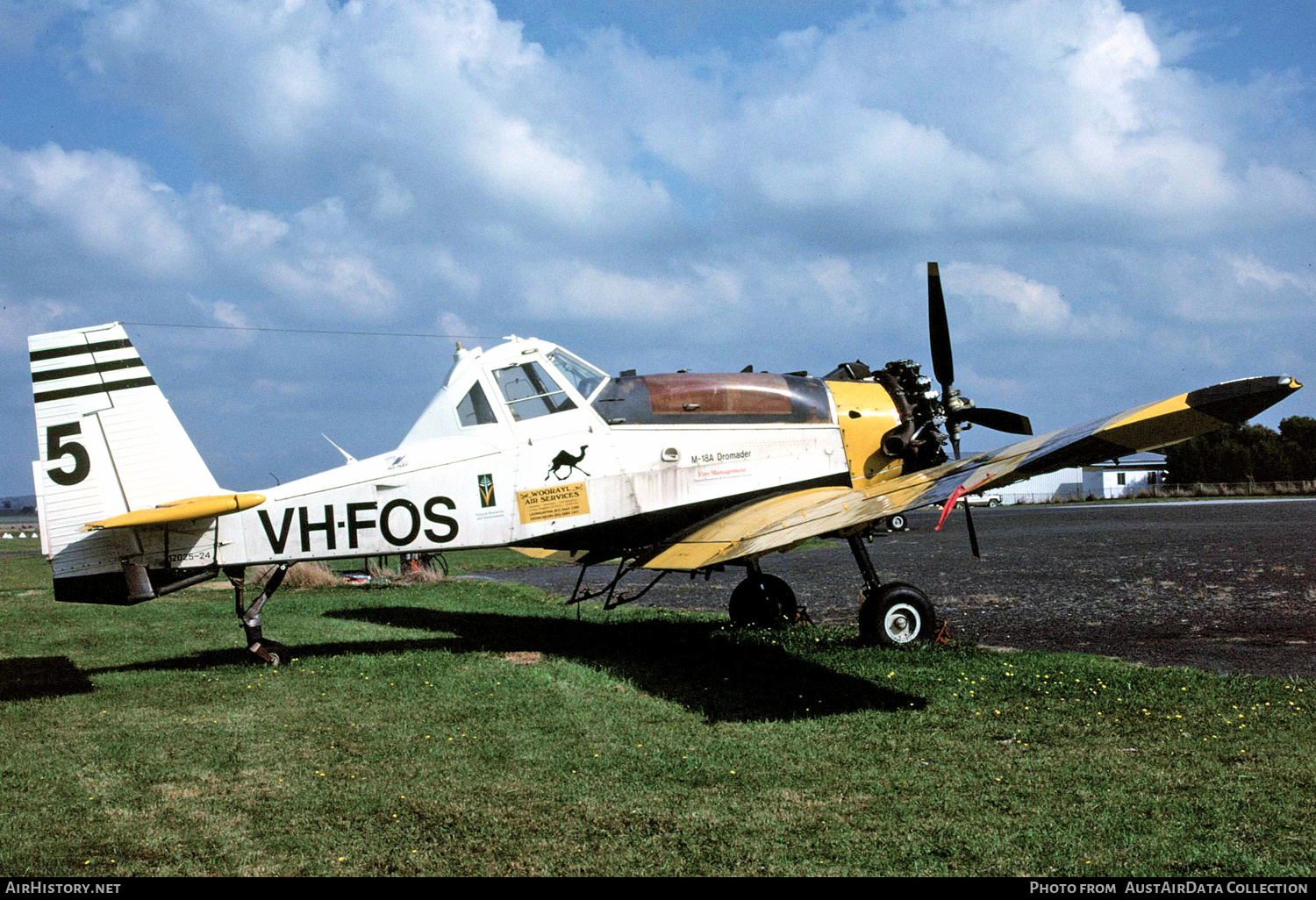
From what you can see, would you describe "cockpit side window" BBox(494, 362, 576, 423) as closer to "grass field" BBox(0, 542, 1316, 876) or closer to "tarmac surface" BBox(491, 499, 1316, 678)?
"grass field" BBox(0, 542, 1316, 876)

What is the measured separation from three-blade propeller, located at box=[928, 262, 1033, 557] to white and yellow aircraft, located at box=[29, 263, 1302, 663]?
3cm

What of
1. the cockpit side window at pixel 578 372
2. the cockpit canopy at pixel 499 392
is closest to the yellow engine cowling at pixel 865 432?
the cockpit side window at pixel 578 372

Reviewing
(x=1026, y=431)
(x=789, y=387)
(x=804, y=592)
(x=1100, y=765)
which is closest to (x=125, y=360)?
(x=789, y=387)

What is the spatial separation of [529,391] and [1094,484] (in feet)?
329

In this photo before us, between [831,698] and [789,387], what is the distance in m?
4.99

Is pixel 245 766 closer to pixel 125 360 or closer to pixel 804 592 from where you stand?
pixel 125 360

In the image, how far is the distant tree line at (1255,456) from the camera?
80.9m

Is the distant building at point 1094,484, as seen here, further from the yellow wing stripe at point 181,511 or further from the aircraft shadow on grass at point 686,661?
the yellow wing stripe at point 181,511

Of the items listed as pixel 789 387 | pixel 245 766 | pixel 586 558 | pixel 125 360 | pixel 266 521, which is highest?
pixel 125 360

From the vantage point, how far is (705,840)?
5.30 metres

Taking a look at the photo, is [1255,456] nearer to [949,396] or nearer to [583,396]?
[949,396]

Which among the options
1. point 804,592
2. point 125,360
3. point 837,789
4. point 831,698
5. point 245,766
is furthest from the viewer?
point 804,592

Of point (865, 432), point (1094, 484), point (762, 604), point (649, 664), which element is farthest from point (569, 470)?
point (1094, 484)

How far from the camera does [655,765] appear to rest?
682 cm
